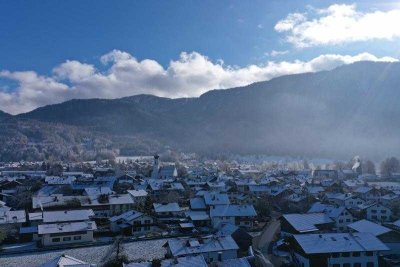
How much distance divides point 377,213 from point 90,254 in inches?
1016

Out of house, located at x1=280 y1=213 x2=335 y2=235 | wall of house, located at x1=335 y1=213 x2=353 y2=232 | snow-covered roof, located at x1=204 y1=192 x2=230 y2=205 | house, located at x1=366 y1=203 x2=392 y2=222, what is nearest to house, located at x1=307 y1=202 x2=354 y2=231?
wall of house, located at x1=335 y1=213 x2=353 y2=232

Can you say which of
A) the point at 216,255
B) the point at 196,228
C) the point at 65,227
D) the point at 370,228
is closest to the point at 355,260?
the point at 370,228

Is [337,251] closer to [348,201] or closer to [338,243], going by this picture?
[338,243]

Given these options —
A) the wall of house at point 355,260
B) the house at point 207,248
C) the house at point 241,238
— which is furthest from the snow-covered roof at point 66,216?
the wall of house at point 355,260

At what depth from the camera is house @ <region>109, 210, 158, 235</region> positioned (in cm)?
3125

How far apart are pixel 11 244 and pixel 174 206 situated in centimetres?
1412

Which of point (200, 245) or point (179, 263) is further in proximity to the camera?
point (200, 245)

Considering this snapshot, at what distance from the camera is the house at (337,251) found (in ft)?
68.6

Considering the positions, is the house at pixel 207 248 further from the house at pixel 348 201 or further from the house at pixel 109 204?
the house at pixel 348 201

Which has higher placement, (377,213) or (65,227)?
(65,227)

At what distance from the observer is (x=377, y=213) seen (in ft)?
119

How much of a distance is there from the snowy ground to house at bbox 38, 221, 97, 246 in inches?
66.5

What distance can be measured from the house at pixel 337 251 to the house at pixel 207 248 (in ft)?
12.2

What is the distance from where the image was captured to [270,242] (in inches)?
1067
